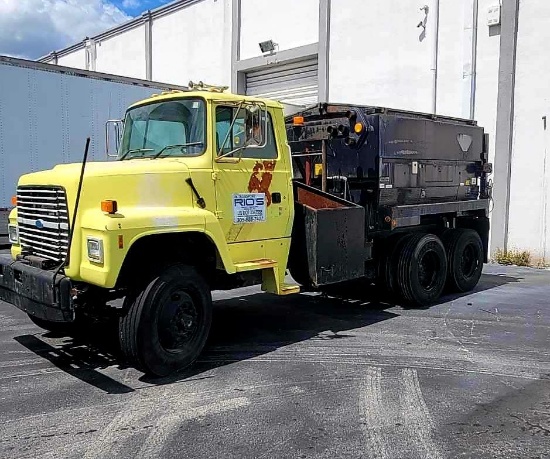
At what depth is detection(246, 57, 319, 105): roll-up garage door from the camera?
61.5 feet

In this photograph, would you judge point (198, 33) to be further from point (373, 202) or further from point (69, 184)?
point (69, 184)

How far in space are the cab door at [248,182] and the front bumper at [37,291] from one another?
1.67 meters

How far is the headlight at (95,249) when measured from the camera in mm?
4926

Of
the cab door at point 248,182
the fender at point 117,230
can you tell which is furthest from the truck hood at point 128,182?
the cab door at point 248,182

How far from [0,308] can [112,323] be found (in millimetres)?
2269

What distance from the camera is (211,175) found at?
5781mm

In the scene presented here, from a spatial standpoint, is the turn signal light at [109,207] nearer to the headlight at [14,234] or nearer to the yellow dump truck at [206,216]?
the yellow dump truck at [206,216]

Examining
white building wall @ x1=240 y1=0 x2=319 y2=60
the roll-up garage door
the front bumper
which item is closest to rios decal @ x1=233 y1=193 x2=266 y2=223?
the front bumper

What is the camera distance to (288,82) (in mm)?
19641

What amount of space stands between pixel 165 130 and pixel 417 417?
3.70m

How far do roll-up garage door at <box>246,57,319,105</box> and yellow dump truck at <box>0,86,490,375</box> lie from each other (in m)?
10.5

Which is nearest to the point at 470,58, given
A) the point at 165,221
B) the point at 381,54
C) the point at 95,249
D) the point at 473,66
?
the point at 473,66

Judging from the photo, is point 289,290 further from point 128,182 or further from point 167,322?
point 128,182

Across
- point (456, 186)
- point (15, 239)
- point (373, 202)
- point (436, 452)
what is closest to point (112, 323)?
point (15, 239)
